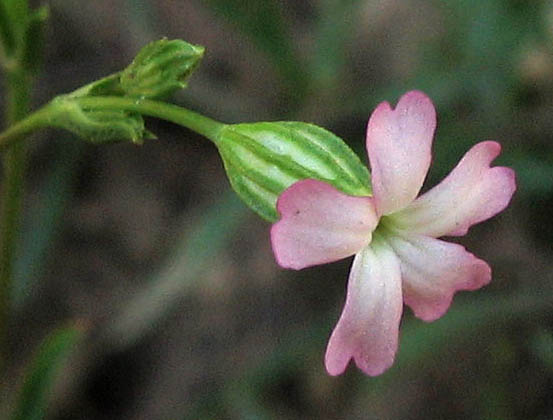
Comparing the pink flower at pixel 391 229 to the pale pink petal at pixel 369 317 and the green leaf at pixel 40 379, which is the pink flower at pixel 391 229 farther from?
the green leaf at pixel 40 379

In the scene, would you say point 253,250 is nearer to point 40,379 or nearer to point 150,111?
point 40,379

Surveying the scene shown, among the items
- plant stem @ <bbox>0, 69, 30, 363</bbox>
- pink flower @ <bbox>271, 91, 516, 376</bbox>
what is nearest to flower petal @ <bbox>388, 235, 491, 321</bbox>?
pink flower @ <bbox>271, 91, 516, 376</bbox>

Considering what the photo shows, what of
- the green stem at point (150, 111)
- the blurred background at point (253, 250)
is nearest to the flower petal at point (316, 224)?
the green stem at point (150, 111)

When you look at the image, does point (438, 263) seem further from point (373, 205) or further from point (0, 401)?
point (0, 401)

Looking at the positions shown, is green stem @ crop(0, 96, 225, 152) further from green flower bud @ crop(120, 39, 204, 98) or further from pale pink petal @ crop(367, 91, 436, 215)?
pale pink petal @ crop(367, 91, 436, 215)

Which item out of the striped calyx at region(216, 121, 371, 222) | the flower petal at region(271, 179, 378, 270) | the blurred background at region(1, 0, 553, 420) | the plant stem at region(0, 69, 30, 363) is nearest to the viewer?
the flower petal at region(271, 179, 378, 270)

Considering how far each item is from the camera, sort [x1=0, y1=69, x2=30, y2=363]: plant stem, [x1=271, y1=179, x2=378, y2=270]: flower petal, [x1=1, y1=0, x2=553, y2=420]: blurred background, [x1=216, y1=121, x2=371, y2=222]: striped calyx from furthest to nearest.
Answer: [x1=1, y1=0, x2=553, y2=420]: blurred background < [x1=0, y1=69, x2=30, y2=363]: plant stem < [x1=216, y1=121, x2=371, y2=222]: striped calyx < [x1=271, y1=179, x2=378, y2=270]: flower petal

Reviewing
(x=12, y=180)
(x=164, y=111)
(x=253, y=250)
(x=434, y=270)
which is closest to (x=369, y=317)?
(x=434, y=270)
